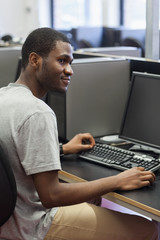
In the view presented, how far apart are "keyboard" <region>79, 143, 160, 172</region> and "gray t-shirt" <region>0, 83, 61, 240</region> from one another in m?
0.43

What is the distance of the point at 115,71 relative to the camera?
2.33m

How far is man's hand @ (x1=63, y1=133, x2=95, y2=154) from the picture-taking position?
2.03 m

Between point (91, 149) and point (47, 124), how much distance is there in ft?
2.18

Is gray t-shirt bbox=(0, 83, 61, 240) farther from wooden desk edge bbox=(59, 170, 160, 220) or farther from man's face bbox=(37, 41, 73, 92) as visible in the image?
wooden desk edge bbox=(59, 170, 160, 220)

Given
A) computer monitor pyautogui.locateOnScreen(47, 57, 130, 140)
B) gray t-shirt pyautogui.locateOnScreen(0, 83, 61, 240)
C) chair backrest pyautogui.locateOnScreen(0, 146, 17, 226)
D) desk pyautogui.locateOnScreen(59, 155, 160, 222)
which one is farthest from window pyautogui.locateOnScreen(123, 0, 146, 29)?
chair backrest pyautogui.locateOnScreen(0, 146, 17, 226)

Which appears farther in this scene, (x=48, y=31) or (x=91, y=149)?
(x=91, y=149)

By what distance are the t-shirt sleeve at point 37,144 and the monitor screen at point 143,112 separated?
2.37ft

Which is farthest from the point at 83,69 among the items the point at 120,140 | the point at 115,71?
the point at 120,140

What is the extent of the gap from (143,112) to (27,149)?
0.83 m

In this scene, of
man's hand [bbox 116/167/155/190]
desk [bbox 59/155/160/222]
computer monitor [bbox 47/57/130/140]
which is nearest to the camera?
desk [bbox 59/155/160/222]

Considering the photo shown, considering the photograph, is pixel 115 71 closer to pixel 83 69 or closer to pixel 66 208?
pixel 83 69

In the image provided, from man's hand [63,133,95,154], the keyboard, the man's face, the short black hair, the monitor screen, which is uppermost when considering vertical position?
the short black hair

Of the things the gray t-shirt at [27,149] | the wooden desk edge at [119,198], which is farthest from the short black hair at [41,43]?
the wooden desk edge at [119,198]

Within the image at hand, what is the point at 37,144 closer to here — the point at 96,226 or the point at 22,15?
the point at 96,226
